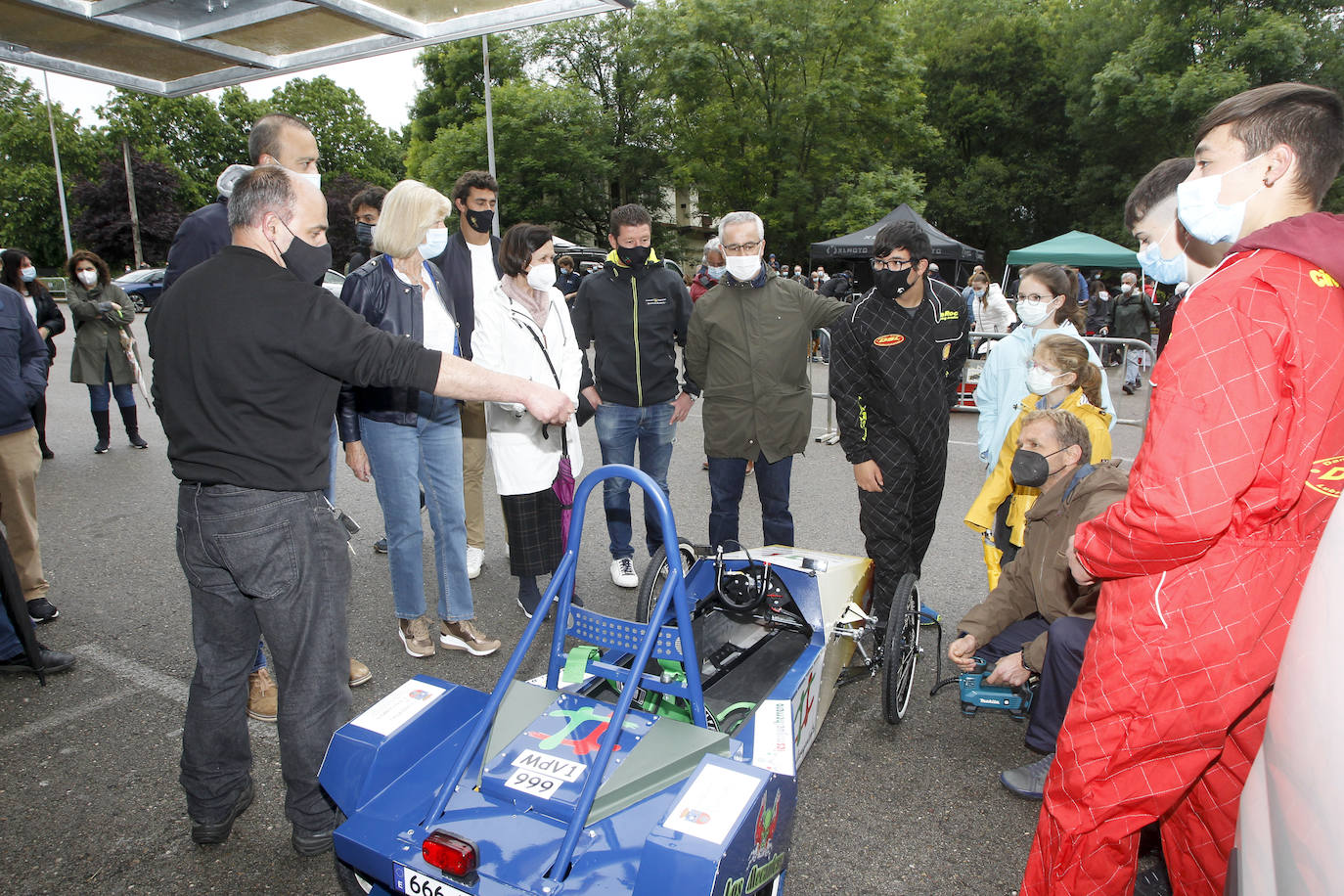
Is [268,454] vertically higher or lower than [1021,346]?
lower

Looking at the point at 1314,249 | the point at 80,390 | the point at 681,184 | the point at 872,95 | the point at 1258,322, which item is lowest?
the point at 80,390

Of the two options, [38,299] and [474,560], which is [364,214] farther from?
[38,299]

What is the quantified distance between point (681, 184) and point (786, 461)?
103ft

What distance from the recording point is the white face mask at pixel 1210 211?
2.03 meters

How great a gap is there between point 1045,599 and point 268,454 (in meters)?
2.91

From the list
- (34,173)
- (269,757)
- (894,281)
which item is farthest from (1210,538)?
(34,173)

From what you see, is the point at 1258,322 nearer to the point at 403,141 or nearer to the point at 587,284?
the point at 587,284

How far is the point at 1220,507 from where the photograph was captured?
1.77 metres

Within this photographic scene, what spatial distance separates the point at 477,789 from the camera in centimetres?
223

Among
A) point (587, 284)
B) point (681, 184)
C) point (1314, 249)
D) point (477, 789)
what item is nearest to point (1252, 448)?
point (1314, 249)

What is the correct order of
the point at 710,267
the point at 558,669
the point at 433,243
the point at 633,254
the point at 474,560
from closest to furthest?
the point at 558,669 < the point at 433,243 < the point at 633,254 < the point at 474,560 < the point at 710,267

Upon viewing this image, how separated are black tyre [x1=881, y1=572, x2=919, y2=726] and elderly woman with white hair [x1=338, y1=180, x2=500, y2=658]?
198cm

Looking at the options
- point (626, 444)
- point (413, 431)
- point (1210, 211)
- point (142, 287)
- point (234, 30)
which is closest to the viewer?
point (1210, 211)

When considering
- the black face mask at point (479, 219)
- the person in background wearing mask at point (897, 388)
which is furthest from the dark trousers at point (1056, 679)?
the black face mask at point (479, 219)
